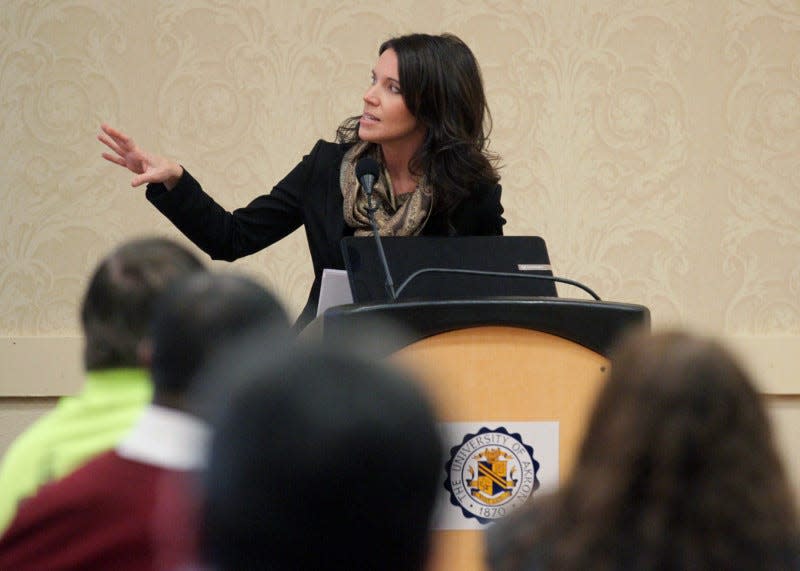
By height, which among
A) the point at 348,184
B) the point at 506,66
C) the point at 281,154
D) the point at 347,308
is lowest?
the point at 347,308

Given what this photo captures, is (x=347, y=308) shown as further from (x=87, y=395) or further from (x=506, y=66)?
(x=506, y=66)

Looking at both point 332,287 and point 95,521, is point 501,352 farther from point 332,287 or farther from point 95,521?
point 95,521

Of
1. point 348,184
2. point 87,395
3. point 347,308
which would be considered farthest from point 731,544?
point 348,184

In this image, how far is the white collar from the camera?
0.94 meters

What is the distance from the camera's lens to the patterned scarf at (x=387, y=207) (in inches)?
87.8

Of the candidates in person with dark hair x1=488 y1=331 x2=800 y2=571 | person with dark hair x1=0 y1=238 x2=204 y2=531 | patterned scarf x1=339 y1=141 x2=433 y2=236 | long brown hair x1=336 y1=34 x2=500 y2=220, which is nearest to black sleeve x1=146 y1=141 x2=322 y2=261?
patterned scarf x1=339 y1=141 x2=433 y2=236

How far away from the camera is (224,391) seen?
730 mm

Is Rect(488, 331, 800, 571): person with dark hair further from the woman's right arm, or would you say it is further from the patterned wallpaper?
the patterned wallpaper

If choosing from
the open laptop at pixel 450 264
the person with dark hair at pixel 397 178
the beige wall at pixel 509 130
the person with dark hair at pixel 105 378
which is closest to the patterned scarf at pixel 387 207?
the person with dark hair at pixel 397 178

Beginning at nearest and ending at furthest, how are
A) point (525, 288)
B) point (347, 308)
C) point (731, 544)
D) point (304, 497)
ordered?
point (304, 497)
point (731, 544)
point (347, 308)
point (525, 288)

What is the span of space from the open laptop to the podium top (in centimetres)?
20

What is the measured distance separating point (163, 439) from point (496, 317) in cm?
68

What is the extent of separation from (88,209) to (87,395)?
2188 mm

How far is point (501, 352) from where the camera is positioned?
5.14 ft
